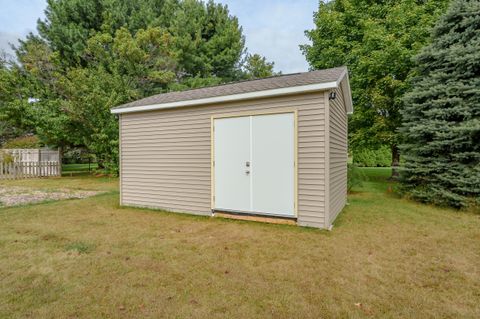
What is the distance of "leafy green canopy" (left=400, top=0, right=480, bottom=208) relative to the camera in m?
6.03

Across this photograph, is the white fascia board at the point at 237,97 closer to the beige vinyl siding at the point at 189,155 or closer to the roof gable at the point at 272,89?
the roof gable at the point at 272,89

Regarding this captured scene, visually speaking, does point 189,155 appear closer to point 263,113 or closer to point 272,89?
point 263,113

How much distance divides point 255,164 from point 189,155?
5.37ft

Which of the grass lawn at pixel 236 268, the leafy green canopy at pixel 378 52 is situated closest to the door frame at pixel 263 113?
the grass lawn at pixel 236 268

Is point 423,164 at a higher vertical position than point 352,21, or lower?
lower

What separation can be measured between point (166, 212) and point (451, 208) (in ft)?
22.1

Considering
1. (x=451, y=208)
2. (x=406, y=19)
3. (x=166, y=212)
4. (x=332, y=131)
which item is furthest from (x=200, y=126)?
(x=406, y=19)

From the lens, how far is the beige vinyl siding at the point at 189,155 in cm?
458

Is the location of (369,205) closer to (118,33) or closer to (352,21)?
(352,21)

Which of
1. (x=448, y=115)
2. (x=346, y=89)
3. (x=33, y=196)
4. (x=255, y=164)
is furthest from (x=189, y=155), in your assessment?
(x=448, y=115)

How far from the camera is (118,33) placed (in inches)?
541

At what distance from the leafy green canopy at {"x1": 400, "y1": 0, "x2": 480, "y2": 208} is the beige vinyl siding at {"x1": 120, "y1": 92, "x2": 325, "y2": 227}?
12.6 feet

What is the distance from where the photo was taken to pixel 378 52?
9.95 m

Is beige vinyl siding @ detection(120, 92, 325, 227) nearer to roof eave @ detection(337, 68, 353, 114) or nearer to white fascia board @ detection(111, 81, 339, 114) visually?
white fascia board @ detection(111, 81, 339, 114)
